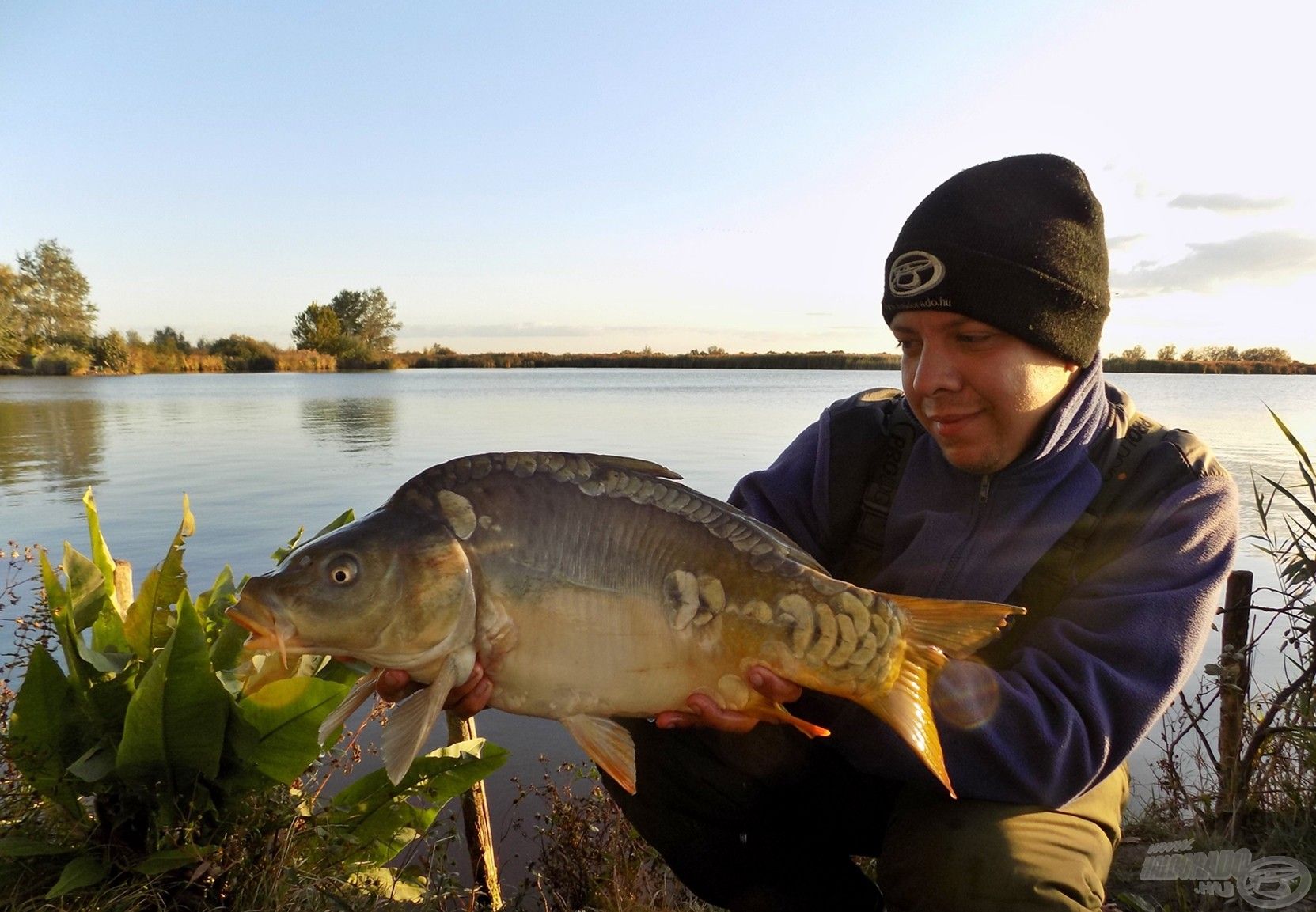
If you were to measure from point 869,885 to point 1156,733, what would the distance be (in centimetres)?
306

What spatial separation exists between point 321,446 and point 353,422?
5.03 metres

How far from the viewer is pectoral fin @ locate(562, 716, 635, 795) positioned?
5.52ft

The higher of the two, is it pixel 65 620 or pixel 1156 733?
pixel 65 620

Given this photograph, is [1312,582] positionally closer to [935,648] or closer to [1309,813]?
[1309,813]

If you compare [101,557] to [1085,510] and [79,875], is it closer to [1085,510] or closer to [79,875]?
[79,875]

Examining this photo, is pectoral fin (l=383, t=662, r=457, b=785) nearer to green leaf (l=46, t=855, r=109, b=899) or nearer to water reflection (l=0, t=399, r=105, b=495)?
green leaf (l=46, t=855, r=109, b=899)

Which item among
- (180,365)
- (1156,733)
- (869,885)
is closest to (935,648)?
(869,885)

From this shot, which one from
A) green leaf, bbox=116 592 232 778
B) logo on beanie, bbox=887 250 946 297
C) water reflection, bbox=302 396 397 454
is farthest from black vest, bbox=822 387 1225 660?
water reflection, bbox=302 396 397 454

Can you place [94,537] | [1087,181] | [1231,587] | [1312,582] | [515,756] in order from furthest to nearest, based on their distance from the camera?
[515,756]
[1231,587]
[1312,582]
[94,537]
[1087,181]

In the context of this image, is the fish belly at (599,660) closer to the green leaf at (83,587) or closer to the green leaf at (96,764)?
the green leaf at (96,764)

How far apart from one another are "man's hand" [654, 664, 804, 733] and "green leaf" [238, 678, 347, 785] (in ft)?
2.79

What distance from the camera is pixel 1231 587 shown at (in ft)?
10.7

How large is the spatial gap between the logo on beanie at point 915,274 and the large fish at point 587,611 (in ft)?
2.68

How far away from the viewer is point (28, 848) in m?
1.85
